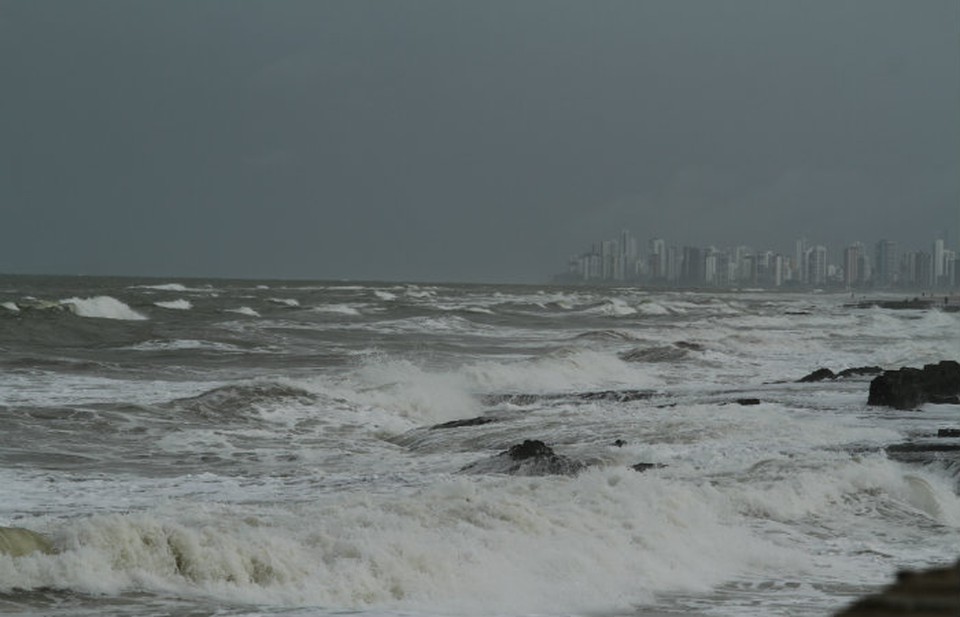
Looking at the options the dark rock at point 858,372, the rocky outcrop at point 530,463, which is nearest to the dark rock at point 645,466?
the rocky outcrop at point 530,463

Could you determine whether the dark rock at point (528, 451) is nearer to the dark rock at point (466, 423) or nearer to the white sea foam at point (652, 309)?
the dark rock at point (466, 423)

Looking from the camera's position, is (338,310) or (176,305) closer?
(338,310)

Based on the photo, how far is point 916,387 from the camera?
20688 millimetres

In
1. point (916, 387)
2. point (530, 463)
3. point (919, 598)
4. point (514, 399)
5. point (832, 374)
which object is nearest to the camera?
point (919, 598)

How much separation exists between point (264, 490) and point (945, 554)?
719 cm

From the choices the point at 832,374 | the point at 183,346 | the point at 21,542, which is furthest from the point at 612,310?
the point at 21,542

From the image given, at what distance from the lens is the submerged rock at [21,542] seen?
29.1 feet

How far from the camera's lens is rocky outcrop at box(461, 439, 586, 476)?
13508mm

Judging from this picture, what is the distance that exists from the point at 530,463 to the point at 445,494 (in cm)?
213

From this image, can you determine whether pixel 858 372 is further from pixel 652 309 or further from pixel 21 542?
pixel 652 309

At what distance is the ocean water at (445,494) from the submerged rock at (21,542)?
0.12 meters

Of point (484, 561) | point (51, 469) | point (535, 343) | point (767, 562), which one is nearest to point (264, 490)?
point (51, 469)

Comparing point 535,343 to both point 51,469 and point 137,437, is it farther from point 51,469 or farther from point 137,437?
point 51,469

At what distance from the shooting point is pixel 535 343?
44.4 m
